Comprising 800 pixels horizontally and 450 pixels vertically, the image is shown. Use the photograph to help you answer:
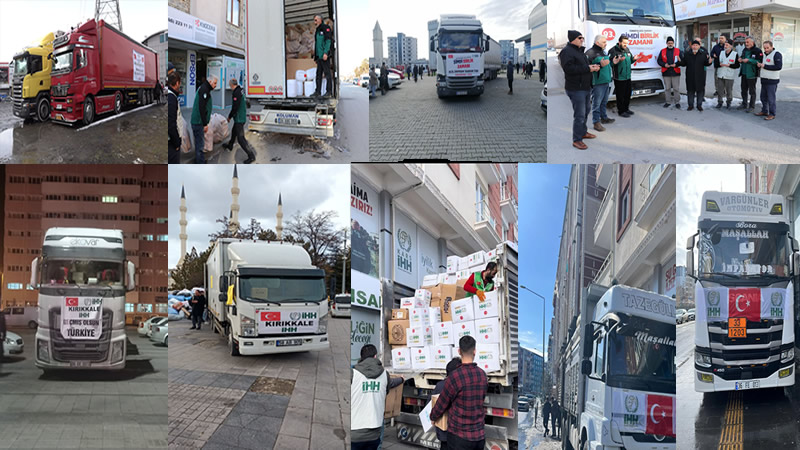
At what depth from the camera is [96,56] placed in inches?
229

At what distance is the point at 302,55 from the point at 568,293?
3209 millimetres

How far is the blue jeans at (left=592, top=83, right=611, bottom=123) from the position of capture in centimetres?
566

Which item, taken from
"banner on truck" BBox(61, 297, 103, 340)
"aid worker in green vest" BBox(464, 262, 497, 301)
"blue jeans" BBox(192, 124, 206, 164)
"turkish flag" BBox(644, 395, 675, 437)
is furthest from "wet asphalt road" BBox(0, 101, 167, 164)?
"turkish flag" BBox(644, 395, 675, 437)

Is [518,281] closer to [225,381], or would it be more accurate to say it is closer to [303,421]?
[303,421]

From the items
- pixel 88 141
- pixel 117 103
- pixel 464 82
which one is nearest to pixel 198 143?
pixel 117 103

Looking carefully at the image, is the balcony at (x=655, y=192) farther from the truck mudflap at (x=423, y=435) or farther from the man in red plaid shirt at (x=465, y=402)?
the truck mudflap at (x=423, y=435)

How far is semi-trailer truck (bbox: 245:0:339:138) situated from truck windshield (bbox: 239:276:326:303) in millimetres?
1457

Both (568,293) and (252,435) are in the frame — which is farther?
(568,293)

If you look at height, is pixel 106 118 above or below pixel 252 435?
above

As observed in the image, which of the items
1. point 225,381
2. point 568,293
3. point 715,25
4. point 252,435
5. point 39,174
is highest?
point 715,25

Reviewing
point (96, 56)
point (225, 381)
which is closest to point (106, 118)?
point (96, 56)

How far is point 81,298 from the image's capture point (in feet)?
19.8

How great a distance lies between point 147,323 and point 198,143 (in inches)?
69.3

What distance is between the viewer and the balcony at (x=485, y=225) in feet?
19.5
